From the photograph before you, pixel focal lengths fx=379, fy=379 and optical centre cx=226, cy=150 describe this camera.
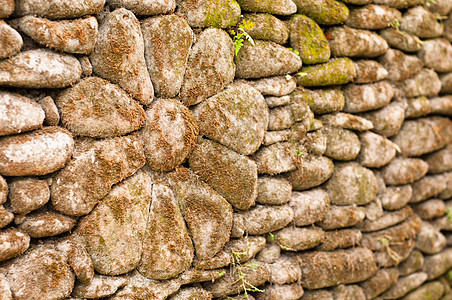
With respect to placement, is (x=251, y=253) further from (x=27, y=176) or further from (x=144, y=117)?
(x=27, y=176)

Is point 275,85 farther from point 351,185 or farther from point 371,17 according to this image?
point 371,17

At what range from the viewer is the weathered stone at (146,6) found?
86.6 inches

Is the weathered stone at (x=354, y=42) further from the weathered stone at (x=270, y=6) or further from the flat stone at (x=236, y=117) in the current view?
the flat stone at (x=236, y=117)

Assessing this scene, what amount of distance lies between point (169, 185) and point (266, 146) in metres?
0.86

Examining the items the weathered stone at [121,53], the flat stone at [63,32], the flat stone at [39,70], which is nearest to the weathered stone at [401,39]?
the weathered stone at [121,53]

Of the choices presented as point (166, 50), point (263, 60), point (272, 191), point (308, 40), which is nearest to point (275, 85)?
point (263, 60)

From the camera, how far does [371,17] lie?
356 cm

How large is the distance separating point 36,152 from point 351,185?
2651 millimetres

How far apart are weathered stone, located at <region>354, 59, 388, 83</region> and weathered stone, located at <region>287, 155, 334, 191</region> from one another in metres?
0.88

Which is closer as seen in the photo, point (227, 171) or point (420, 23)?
point (227, 171)

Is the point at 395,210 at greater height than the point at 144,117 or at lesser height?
lesser

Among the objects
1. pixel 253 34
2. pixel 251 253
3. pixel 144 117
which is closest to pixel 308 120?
pixel 253 34

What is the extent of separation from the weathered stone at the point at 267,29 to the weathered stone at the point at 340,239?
1.73m

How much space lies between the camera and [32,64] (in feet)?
6.05
